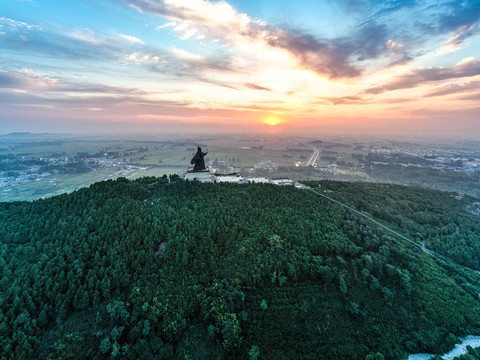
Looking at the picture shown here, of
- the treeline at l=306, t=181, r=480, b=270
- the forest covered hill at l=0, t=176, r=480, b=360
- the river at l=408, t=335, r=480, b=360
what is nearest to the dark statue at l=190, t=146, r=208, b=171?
the forest covered hill at l=0, t=176, r=480, b=360

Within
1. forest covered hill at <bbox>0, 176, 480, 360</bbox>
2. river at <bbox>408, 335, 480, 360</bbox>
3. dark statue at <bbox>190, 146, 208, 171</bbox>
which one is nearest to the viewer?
forest covered hill at <bbox>0, 176, 480, 360</bbox>

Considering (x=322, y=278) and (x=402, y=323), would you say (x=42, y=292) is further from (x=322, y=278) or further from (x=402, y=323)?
(x=402, y=323)

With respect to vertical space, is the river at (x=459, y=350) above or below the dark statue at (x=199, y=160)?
below

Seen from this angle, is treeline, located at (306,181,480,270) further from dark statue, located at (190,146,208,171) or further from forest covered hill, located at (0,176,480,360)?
dark statue, located at (190,146,208,171)

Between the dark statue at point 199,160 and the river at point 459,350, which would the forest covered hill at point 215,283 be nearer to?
the river at point 459,350

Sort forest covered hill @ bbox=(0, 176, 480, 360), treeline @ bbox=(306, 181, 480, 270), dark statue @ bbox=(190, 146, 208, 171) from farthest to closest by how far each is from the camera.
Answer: dark statue @ bbox=(190, 146, 208, 171), treeline @ bbox=(306, 181, 480, 270), forest covered hill @ bbox=(0, 176, 480, 360)

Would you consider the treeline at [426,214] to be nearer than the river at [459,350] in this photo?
No

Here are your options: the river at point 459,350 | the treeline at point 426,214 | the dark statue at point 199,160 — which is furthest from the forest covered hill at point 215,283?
the dark statue at point 199,160

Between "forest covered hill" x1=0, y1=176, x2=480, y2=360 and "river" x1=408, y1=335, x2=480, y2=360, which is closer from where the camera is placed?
"forest covered hill" x1=0, y1=176, x2=480, y2=360

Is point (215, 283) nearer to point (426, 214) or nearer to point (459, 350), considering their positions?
point (459, 350)

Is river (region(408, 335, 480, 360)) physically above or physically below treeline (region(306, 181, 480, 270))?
below

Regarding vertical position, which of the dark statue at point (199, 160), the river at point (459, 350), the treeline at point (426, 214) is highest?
the dark statue at point (199, 160)
